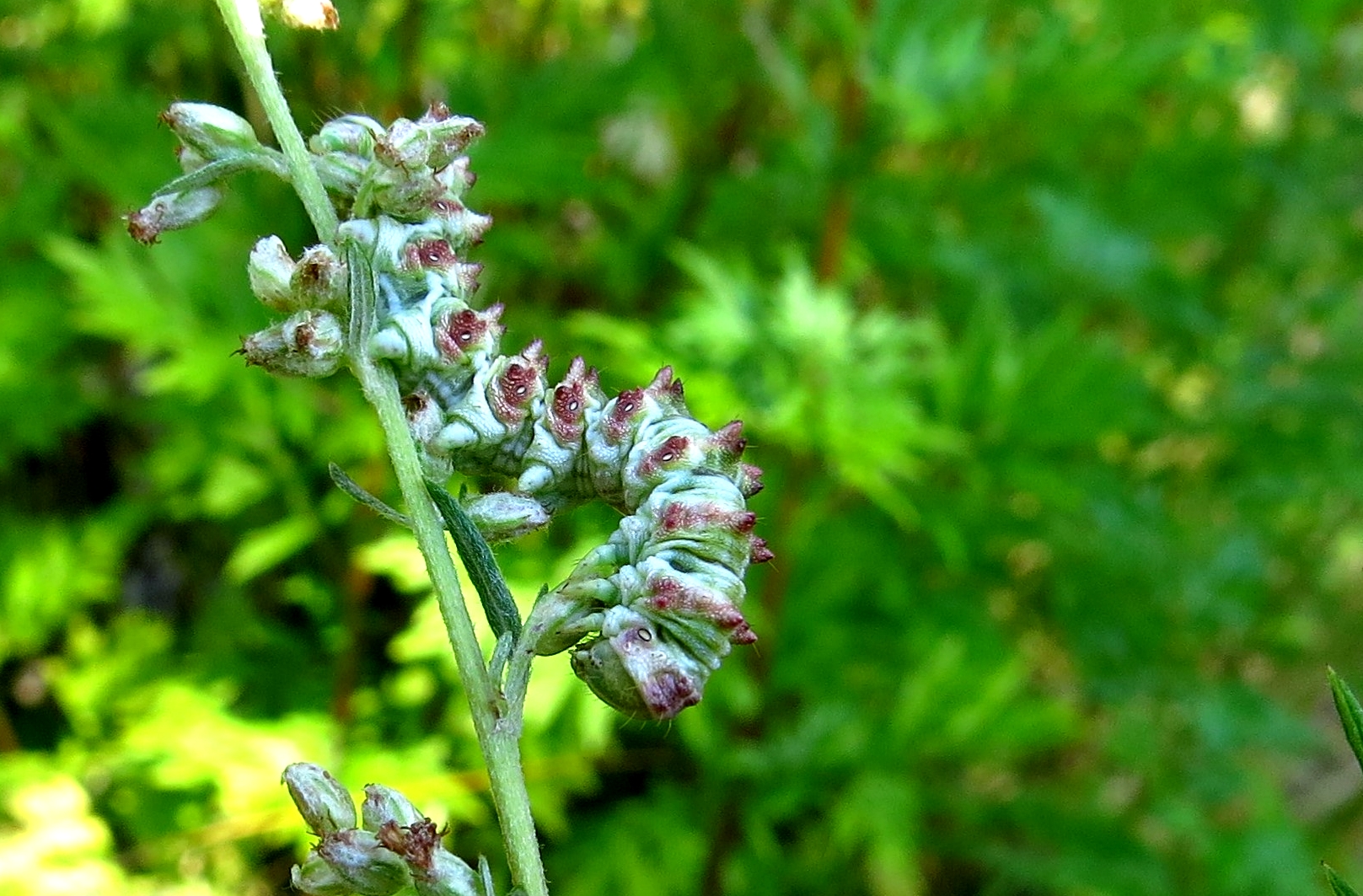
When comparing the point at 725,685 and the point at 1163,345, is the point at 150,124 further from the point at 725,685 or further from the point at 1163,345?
the point at 1163,345

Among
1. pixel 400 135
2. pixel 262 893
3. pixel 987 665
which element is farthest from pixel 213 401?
pixel 400 135

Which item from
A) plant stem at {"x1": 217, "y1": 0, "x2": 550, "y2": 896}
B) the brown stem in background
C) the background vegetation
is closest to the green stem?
plant stem at {"x1": 217, "y1": 0, "x2": 550, "y2": 896}

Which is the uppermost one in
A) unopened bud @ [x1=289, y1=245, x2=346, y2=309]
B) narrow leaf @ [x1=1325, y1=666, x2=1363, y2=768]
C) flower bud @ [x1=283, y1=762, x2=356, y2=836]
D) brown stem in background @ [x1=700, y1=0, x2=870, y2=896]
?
brown stem in background @ [x1=700, y1=0, x2=870, y2=896]

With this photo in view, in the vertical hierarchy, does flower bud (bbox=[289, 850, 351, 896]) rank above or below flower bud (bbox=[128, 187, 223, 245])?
below

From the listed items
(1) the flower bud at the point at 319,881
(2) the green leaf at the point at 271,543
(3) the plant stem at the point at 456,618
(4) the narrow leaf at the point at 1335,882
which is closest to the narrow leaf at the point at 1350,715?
(4) the narrow leaf at the point at 1335,882

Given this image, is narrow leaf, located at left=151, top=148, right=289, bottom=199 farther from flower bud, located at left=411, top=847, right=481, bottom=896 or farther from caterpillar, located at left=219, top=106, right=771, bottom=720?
flower bud, located at left=411, top=847, right=481, bottom=896

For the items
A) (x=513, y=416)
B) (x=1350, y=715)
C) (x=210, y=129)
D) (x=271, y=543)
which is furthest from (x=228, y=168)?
(x=271, y=543)
